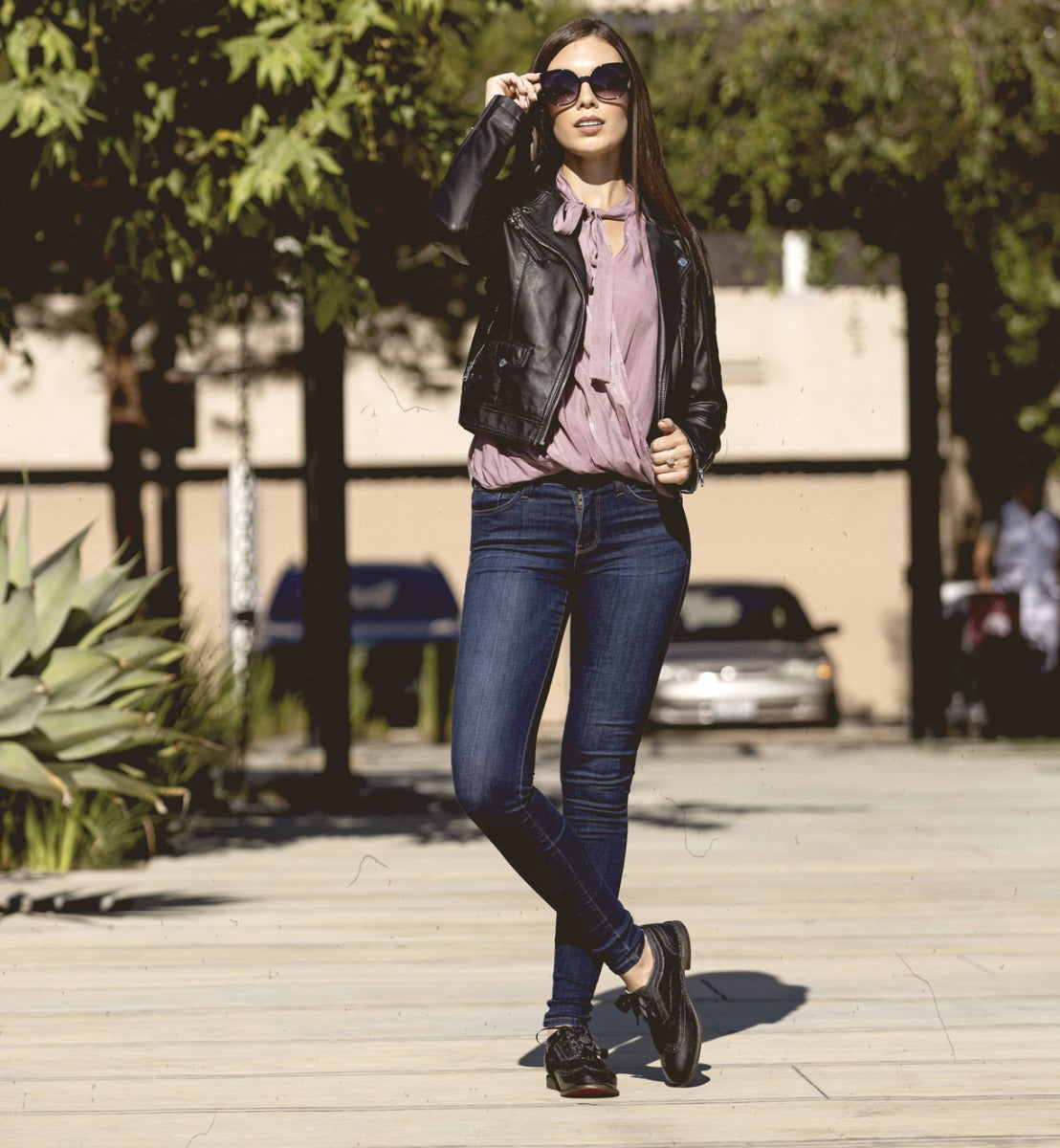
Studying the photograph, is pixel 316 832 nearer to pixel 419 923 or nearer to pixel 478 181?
pixel 419 923

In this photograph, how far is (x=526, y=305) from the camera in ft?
13.9

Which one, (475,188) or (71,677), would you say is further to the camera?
(71,677)

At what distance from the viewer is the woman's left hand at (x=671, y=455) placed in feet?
13.9

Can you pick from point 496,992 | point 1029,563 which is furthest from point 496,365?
point 1029,563

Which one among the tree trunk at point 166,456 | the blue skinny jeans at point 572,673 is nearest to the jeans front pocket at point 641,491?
the blue skinny jeans at point 572,673

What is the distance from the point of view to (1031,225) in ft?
44.5

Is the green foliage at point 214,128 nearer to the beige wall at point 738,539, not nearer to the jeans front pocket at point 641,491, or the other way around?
the jeans front pocket at point 641,491

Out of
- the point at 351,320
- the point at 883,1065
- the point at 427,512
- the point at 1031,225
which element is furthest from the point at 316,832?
the point at 427,512

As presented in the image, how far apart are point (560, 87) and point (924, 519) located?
11191 mm

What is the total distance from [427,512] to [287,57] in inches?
649

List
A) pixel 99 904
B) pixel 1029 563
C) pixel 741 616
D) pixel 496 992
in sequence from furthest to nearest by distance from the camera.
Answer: pixel 741 616 < pixel 1029 563 < pixel 99 904 < pixel 496 992

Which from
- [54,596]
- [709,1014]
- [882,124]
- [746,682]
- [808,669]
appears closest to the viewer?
[709,1014]

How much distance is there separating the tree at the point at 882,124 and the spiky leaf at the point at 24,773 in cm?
694

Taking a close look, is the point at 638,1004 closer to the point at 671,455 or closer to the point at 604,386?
the point at 671,455
